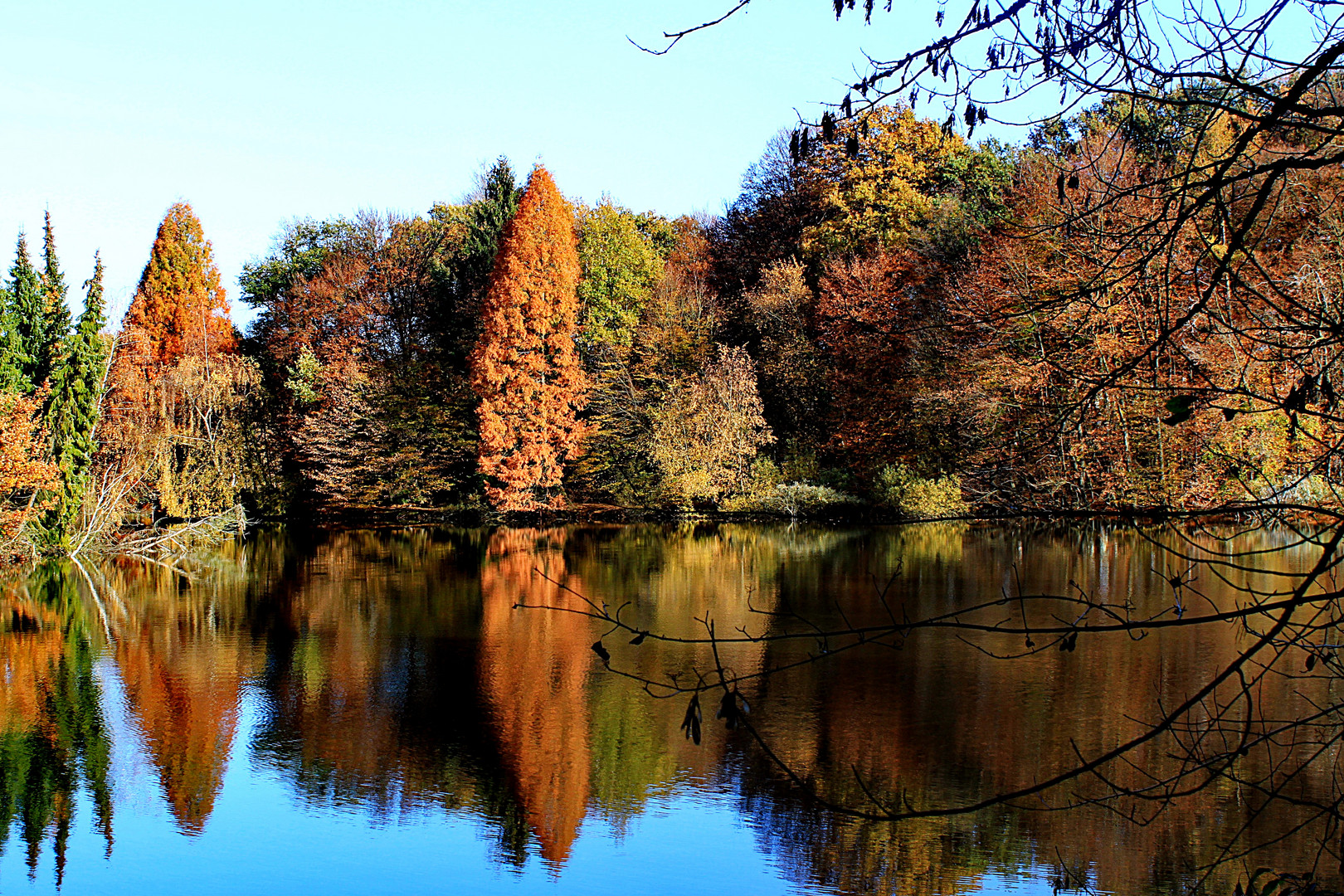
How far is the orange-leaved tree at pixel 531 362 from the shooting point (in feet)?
103

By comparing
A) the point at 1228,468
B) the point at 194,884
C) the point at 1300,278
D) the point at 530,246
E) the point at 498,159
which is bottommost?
the point at 194,884

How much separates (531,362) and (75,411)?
40.9 ft

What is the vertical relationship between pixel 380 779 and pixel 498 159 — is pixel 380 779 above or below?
below

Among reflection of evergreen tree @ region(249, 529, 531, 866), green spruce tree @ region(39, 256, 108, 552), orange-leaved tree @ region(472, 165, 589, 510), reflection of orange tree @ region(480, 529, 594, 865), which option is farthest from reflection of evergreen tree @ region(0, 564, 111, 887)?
orange-leaved tree @ region(472, 165, 589, 510)

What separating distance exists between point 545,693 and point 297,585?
33.3ft

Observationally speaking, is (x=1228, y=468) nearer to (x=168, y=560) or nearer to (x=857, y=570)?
(x=857, y=570)

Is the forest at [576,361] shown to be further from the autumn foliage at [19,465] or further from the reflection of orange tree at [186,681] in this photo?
the reflection of orange tree at [186,681]

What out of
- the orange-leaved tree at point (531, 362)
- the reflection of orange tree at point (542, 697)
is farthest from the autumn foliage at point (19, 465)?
the orange-leaved tree at point (531, 362)

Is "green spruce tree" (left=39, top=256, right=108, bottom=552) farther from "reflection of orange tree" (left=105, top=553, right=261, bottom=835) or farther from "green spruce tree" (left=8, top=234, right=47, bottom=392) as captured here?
"reflection of orange tree" (left=105, top=553, right=261, bottom=835)

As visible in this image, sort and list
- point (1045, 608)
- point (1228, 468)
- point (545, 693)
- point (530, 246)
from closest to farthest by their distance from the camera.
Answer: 1. point (1228, 468)
2. point (545, 693)
3. point (1045, 608)
4. point (530, 246)

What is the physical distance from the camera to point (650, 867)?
7.17 m

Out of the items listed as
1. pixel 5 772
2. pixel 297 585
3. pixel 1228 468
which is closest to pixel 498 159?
pixel 297 585

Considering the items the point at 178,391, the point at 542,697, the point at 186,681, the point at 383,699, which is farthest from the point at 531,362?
the point at 542,697

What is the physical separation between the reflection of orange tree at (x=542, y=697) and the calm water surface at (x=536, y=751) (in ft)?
0.12
